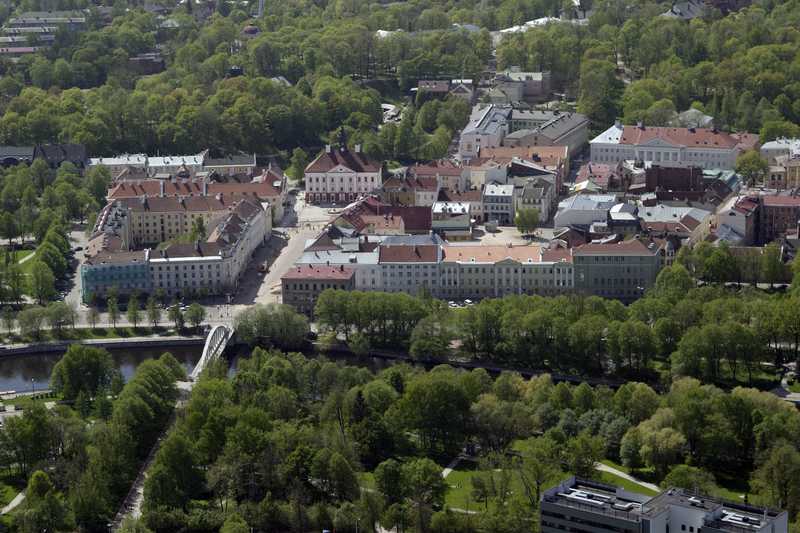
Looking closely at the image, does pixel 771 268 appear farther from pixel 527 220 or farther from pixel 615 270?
pixel 527 220

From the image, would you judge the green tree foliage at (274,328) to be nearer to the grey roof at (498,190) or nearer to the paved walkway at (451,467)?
the paved walkway at (451,467)

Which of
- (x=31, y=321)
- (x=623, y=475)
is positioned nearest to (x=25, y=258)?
(x=31, y=321)

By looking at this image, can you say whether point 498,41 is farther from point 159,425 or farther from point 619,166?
point 159,425

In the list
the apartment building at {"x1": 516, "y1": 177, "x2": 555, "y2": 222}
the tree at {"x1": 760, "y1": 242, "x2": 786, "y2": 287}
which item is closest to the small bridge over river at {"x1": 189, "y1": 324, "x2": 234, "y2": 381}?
the apartment building at {"x1": 516, "y1": 177, "x2": 555, "y2": 222}

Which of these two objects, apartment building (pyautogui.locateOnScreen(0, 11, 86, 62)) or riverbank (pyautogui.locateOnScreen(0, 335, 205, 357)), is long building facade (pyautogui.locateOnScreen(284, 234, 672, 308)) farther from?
apartment building (pyautogui.locateOnScreen(0, 11, 86, 62))

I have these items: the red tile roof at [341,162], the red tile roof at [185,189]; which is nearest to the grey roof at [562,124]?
the red tile roof at [341,162]

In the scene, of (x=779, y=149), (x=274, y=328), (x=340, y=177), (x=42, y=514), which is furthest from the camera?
(x=779, y=149)

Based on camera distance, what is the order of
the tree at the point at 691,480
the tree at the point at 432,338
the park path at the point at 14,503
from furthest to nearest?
the tree at the point at 432,338, the park path at the point at 14,503, the tree at the point at 691,480
